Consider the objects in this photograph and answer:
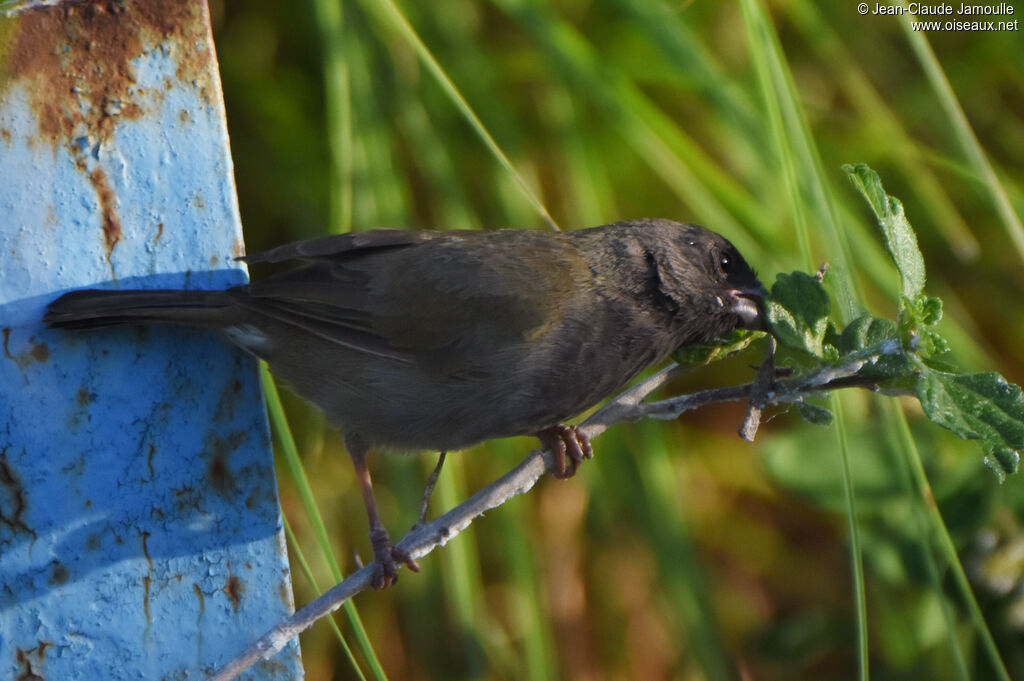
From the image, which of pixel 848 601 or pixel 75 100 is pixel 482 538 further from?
pixel 75 100

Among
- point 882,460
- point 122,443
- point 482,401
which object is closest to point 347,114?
point 482,401

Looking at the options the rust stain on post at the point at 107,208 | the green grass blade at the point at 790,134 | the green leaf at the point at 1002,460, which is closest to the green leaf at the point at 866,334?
the green leaf at the point at 1002,460

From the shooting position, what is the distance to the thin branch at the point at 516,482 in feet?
5.74

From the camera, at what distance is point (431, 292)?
8.10 feet

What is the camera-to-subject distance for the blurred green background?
10.1 ft

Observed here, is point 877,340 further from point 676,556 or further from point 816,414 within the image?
point 676,556

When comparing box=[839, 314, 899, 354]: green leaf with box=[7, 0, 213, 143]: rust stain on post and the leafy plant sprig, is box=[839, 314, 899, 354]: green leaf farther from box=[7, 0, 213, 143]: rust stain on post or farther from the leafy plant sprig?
box=[7, 0, 213, 143]: rust stain on post

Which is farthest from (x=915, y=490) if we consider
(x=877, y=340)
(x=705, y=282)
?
(x=877, y=340)

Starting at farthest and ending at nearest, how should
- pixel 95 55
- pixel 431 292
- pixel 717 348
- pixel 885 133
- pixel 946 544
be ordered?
1. pixel 885 133
2. pixel 431 292
3. pixel 717 348
4. pixel 946 544
5. pixel 95 55

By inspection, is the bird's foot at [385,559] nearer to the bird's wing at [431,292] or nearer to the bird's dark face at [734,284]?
the bird's wing at [431,292]

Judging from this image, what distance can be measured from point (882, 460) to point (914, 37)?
1233 mm

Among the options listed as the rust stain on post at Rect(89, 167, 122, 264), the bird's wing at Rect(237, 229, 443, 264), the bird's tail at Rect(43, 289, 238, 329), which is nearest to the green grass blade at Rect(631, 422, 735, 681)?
the bird's wing at Rect(237, 229, 443, 264)

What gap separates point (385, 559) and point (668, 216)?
192 cm

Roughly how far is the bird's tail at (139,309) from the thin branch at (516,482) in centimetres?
59
